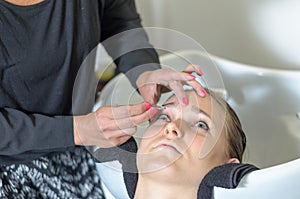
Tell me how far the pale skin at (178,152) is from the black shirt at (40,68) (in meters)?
0.13

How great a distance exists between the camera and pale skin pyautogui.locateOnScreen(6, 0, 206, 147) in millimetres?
799

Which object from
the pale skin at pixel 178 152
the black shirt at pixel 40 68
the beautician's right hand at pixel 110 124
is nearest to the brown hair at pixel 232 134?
the pale skin at pixel 178 152

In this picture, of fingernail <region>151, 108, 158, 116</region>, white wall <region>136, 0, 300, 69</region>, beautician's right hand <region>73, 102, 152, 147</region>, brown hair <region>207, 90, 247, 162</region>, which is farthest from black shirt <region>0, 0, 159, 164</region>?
white wall <region>136, 0, 300, 69</region>

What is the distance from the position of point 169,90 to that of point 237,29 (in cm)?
63

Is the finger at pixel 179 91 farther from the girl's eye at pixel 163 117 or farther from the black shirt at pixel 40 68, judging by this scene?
the black shirt at pixel 40 68

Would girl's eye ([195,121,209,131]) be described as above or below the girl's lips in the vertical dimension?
above

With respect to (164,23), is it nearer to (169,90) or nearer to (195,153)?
→ (169,90)

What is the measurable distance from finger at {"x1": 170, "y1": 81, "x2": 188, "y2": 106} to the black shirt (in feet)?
0.52

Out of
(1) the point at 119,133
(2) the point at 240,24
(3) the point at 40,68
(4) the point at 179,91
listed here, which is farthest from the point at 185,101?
(2) the point at 240,24

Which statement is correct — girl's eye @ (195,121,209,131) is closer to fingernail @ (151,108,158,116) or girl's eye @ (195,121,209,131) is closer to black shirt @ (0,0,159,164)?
fingernail @ (151,108,158,116)

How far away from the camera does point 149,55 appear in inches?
38.4

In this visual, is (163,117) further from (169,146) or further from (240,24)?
(240,24)

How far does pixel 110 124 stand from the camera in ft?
2.63

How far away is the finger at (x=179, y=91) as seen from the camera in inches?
33.9
